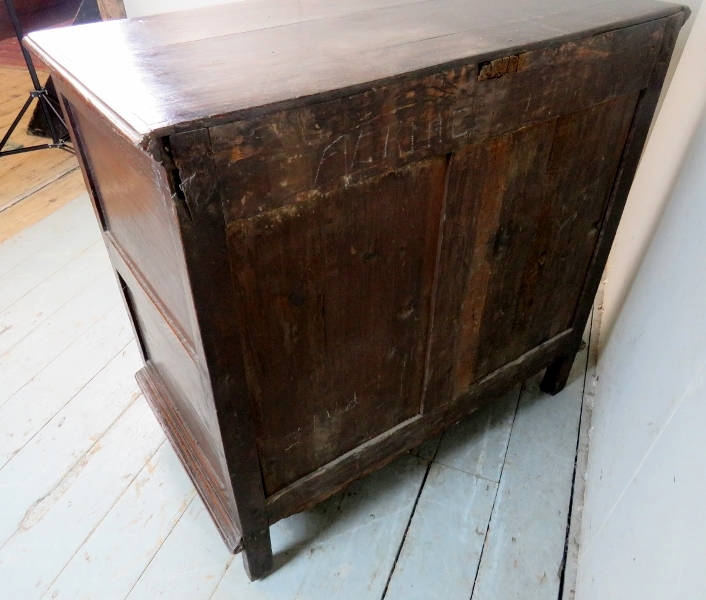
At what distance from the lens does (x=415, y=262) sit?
885mm

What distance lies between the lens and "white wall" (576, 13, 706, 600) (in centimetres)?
69

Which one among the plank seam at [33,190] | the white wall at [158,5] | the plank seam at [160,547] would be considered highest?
the white wall at [158,5]

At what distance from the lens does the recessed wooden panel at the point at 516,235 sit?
0.88 metres

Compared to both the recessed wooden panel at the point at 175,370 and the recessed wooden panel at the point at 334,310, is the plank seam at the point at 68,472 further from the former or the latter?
the recessed wooden panel at the point at 334,310

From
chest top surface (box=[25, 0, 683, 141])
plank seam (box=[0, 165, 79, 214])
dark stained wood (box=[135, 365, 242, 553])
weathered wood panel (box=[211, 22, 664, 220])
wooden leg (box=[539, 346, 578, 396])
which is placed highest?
chest top surface (box=[25, 0, 683, 141])

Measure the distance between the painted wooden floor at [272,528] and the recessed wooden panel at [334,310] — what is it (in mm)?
244

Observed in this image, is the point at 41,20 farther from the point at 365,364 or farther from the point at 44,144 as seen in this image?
the point at 365,364

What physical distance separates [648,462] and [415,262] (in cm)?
47

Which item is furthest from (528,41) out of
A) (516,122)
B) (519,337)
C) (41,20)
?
(41,20)

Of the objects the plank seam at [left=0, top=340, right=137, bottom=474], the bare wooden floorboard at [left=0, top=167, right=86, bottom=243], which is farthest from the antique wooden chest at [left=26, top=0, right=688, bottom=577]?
the bare wooden floorboard at [left=0, top=167, right=86, bottom=243]

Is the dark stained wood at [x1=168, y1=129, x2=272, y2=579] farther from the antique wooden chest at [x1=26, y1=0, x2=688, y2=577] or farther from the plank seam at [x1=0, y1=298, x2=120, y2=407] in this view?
the plank seam at [x1=0, y1=298, x2=120, y2=407]

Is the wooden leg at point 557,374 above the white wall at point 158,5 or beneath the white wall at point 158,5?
beneath

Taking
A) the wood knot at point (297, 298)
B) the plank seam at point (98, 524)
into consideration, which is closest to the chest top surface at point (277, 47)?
the wood knot at point (297, 298)

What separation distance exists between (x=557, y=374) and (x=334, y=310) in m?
0.80
